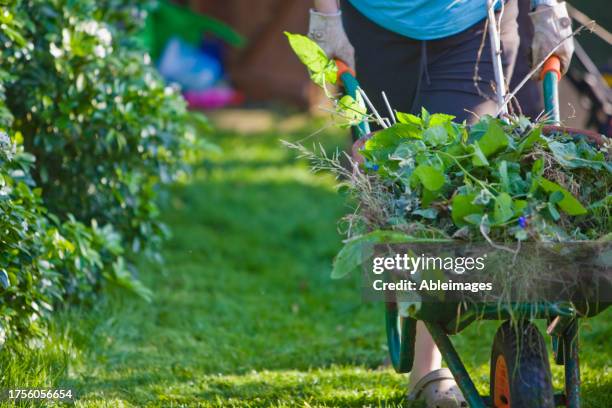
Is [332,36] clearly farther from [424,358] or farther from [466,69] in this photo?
[424,358]

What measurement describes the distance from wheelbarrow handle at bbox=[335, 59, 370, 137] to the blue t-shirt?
0.28 meters

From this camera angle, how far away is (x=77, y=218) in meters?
3.93

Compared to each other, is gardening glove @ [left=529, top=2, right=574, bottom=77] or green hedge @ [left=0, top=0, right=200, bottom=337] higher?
gardening glove @ [left=529, top=2, right=574, bottom=77]

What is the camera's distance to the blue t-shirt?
3062 millimetres

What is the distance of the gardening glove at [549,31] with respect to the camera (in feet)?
9.78

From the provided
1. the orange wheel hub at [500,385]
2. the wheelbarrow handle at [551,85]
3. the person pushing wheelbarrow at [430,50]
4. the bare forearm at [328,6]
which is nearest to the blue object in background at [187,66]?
the person pushing wheelbarrow at [430,50]

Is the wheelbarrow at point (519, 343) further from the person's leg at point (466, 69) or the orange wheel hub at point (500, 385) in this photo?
the person's leg at point (466, 69)

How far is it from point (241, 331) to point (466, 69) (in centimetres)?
161

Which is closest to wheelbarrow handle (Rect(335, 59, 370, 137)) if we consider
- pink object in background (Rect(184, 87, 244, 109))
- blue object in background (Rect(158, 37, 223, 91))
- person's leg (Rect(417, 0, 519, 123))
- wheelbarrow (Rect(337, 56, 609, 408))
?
wheelbarrow (Rect(337, 56, 609, 408))

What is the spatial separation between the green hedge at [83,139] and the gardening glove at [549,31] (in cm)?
163

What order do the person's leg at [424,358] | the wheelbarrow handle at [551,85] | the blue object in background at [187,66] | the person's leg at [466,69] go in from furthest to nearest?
the blue object in background at [187,66], the person's leg at [466,69], the person's leg at [424,358], the wheelbarrow handle at [551,85]

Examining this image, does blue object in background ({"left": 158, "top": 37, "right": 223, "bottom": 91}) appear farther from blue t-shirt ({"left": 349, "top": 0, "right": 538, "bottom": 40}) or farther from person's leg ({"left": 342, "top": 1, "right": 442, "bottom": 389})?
blue t-shirt ({"left": 349, "top": 0, "right": 538, "bottom": 40})

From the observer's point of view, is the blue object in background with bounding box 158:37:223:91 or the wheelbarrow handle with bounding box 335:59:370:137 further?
the blue object in background with bounding box 158:37:223:91

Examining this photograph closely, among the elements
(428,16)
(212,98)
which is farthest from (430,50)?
(212,98)
